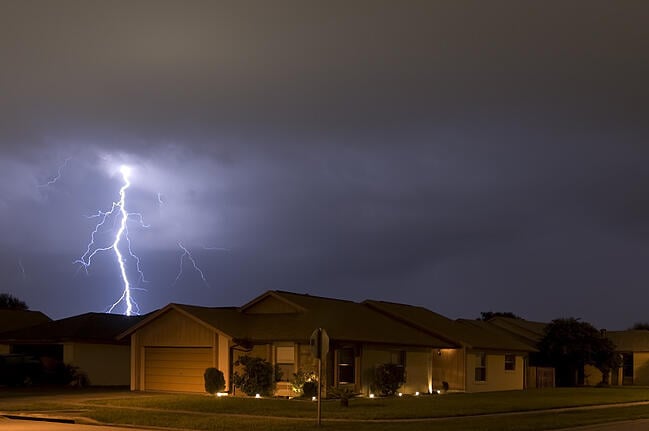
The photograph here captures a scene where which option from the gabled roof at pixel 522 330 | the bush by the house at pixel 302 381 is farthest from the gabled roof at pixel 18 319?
the gabled roof at pixel 522 330

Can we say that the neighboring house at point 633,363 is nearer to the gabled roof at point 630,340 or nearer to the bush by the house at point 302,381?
the gabled roof at point 630,340

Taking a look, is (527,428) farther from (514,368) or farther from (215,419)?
(514,368)

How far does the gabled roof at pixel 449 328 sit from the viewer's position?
1911 inches

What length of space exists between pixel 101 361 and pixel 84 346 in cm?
146

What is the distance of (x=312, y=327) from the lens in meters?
40.5

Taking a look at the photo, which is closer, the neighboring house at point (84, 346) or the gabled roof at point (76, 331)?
the gabled roof at point (76, 331)

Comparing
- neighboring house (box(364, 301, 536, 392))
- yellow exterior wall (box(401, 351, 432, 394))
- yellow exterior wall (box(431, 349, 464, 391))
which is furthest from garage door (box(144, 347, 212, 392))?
yellow exterior wall (box(431, 349, 464, 391))

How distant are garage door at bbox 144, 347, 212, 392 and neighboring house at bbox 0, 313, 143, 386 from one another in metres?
3.98

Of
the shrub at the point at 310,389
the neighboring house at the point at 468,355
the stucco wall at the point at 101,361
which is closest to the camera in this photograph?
the shrub at the point at 310,389

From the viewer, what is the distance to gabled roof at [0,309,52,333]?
2311 inches

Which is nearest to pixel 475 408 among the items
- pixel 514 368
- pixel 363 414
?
pixel 363 414

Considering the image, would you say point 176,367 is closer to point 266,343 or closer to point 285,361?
point 266,343

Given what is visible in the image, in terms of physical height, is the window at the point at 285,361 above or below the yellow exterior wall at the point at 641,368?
above

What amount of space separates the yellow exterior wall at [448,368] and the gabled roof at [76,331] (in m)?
16.7
